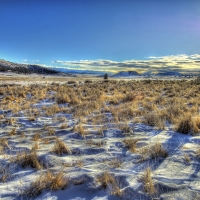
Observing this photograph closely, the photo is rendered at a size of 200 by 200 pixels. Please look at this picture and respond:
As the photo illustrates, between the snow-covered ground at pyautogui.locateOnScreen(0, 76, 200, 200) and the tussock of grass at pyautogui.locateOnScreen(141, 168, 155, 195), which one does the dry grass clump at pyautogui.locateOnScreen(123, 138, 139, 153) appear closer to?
the snow-covered ground at pyautogui.locateOnScreen(0, 76, 200, 200)

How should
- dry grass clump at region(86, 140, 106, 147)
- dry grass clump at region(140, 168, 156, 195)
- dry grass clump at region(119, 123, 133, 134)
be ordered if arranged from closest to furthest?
dry grass clump at region(140, 168, 156, 195)
dry grass clump at region(86, 140, 106, 147)
dry grass clump at region(119, 123, 133, 134)

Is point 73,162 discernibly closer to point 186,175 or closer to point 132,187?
point 132,187

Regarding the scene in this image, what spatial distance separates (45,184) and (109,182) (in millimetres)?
965

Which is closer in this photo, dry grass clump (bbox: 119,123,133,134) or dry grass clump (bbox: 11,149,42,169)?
dry grass clump (bbox: 11,149,42,169)

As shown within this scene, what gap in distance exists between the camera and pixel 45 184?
2812 millimetres

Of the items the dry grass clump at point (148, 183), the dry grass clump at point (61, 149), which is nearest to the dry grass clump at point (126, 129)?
the dry grass clump at point (61, 149)

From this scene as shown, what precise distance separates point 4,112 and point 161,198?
24.6ft

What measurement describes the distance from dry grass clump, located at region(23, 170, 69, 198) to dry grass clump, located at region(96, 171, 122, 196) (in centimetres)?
54

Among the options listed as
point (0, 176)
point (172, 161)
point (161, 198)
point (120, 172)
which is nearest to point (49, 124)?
point (0, 176)

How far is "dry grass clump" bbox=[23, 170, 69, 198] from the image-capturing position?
269 centimetres

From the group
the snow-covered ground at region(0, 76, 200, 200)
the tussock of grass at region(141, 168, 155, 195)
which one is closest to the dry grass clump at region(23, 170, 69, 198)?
the snow-covered ground at region(0, 76, 200, 200)

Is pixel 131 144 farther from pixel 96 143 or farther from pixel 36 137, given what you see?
pixel 36 137

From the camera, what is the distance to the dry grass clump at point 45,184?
269cm

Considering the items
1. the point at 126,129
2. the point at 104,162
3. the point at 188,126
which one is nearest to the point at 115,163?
the point at 104,162
